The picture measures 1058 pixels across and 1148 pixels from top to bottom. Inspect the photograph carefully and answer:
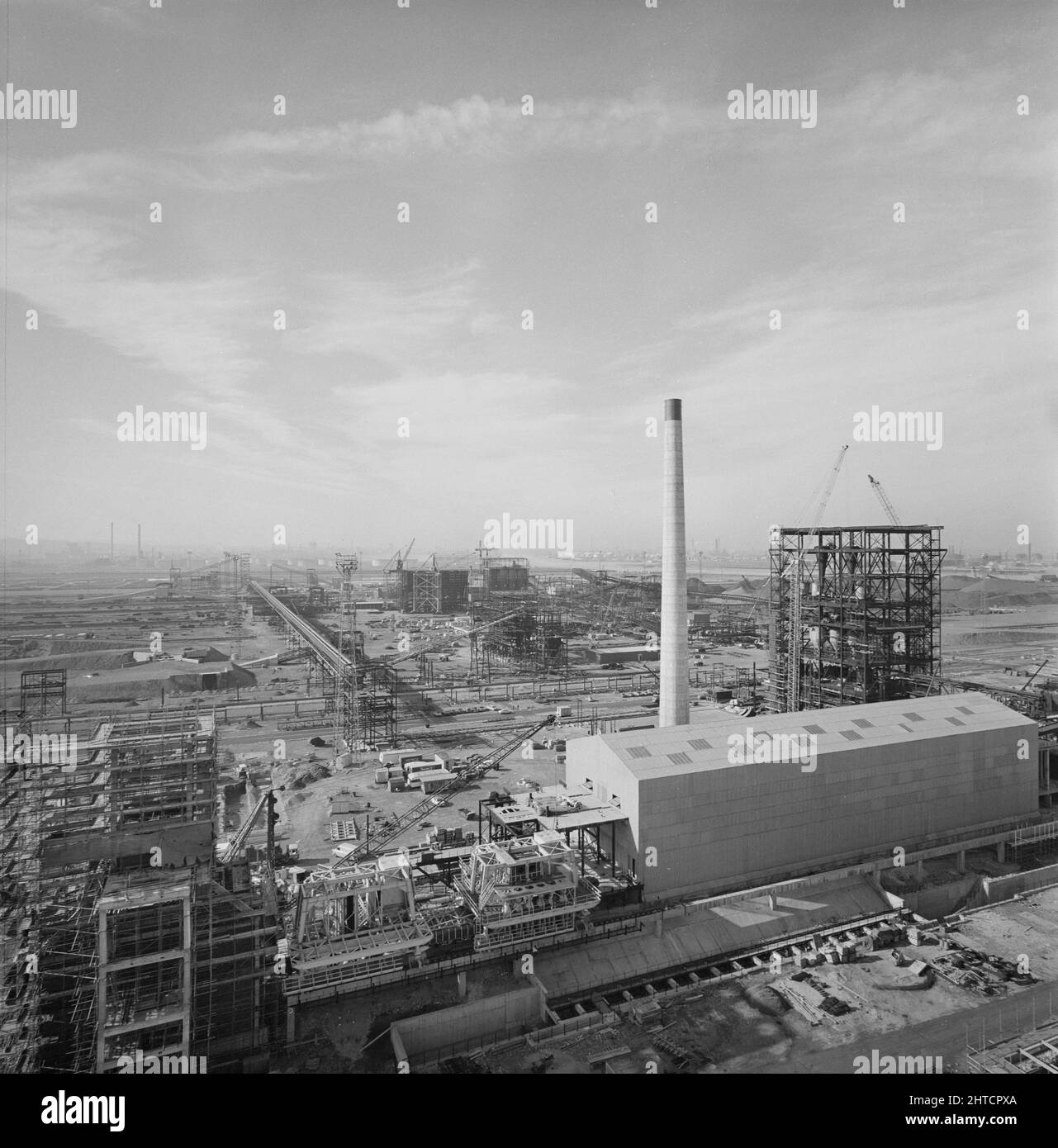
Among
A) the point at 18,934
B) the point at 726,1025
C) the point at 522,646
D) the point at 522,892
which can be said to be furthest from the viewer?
the point at 522,646

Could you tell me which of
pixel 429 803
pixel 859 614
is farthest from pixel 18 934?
pixel 859 614

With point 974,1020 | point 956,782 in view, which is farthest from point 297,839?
point 956,782

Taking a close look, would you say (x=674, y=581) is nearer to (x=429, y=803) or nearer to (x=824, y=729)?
(x=824, y=729)

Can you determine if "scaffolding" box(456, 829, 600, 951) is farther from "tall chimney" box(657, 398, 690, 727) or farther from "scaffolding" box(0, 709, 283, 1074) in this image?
"tall chimney" box(657, 398, 690, 727)

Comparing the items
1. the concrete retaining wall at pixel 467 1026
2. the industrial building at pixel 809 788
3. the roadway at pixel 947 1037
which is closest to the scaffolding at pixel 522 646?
the industrial building at pixel 809 788

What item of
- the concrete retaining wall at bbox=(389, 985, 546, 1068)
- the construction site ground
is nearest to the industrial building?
the construction site ground

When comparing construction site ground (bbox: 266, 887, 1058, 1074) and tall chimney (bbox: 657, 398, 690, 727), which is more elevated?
tall chimney (bbox: 657, 398, 690, 727)

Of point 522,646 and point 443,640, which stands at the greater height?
point 522,646
